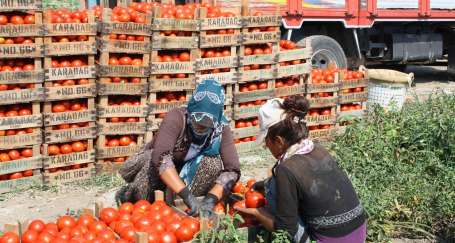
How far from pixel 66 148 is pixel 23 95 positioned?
763 mm

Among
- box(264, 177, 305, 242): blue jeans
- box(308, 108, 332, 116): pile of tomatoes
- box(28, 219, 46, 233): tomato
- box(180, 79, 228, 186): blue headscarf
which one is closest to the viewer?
box(264, 177, 305, 242): blue jeans


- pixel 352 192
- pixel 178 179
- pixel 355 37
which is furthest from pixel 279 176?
pixel 355 37

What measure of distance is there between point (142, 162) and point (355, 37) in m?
8.33

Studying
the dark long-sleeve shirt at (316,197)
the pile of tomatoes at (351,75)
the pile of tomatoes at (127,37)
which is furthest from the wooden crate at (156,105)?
the dark long-sleeve shirt at (316,197)

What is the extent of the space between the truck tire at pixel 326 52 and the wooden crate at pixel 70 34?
584 cm

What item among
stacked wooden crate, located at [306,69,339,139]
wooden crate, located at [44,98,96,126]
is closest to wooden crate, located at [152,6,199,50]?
wooden crate, located at [44,98,96,126]

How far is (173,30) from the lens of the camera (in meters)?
7.14

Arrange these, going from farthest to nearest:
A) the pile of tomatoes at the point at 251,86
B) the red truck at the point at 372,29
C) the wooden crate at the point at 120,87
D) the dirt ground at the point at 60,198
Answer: the red truck at the point at 372,29, the pile of tomatoes at the point at 251,86, the wooden crate at the point at 120,87, the dirt ground at the point at 60,198

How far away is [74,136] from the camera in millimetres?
6715

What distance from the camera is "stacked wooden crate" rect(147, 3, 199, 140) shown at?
23.2 ft

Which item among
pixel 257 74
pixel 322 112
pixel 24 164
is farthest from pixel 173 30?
pixel 322 112

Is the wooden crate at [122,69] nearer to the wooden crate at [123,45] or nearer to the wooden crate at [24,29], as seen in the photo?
the wooden crate at [123,45]

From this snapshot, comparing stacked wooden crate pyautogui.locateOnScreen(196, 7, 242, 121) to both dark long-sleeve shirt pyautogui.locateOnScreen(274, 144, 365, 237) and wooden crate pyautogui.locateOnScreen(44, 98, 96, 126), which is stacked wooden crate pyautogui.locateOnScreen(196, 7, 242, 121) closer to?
wooden crate pyautogui.locateOnScreen(44, 98, 96, 126)

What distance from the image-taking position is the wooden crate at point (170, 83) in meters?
7.09
